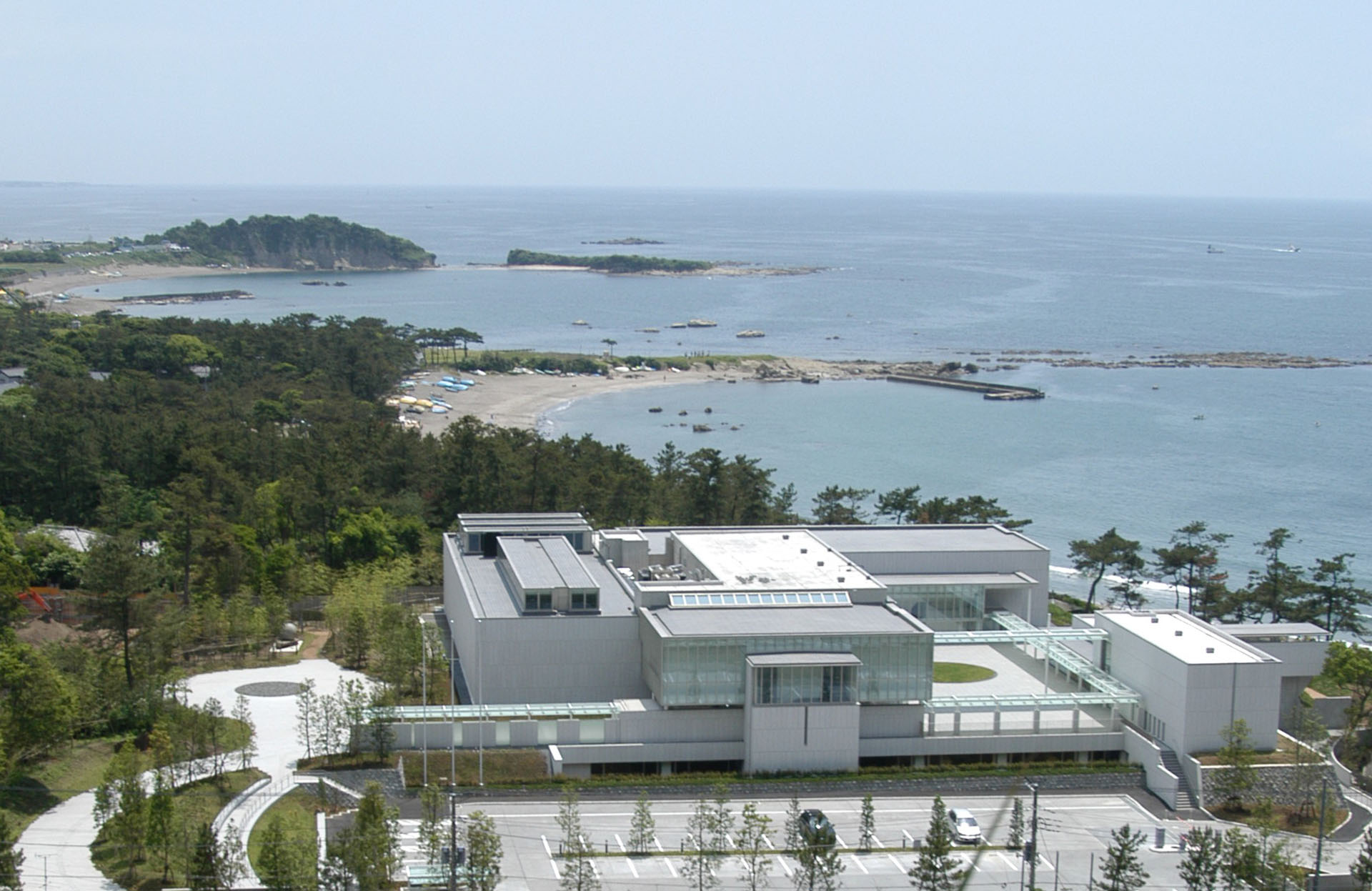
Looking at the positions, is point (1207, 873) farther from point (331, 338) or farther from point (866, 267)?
point (866, 267)

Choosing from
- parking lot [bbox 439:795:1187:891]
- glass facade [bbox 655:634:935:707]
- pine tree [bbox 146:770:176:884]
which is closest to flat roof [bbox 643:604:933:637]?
glass facade [bbox 655:634:935:707]

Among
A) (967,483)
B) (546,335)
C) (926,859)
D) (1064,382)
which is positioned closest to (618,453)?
(967,483)

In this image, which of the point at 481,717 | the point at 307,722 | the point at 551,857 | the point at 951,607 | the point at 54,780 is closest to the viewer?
the point at 551,857

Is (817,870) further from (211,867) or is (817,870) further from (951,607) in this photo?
(951,607)

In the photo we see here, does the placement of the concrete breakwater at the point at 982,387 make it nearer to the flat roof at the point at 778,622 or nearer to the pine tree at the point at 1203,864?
the flat roof at the point at 778,622

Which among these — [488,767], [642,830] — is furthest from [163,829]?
[642,830]
